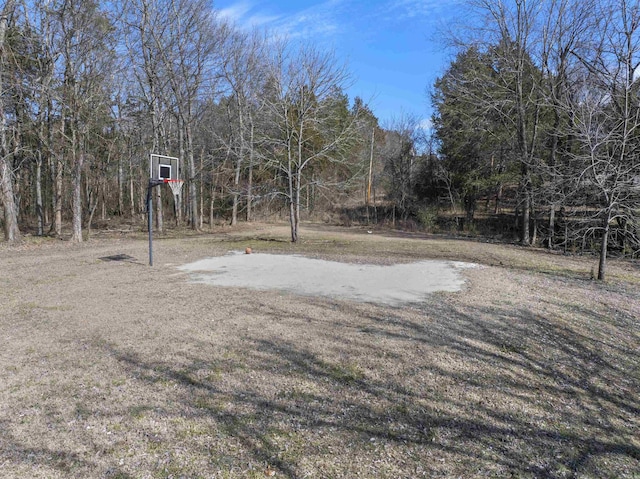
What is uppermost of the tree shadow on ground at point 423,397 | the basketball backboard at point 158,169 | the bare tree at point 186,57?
the bare tree at point 186,57

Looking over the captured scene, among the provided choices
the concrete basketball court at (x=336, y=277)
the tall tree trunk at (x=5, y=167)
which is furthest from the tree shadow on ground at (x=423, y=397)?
the tall tree trunk at (x=5, y=167)

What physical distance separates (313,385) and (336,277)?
16.9 feet

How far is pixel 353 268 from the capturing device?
10.1m

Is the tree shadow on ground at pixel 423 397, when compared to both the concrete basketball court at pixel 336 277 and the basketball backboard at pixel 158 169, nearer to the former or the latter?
the concrete basketball court at pixel 336 277

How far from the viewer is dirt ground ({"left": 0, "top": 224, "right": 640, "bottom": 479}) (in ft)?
9.12

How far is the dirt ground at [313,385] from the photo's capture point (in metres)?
2.78

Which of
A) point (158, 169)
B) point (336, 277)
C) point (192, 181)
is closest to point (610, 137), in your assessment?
point (336, 277)

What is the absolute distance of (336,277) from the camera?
8.93m

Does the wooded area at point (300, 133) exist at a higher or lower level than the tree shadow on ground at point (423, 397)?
higher

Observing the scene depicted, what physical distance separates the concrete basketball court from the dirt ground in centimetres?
62

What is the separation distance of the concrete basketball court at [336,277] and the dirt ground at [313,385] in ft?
2.04

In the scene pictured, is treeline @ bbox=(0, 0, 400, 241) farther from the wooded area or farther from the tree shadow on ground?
the tree shadow on ground

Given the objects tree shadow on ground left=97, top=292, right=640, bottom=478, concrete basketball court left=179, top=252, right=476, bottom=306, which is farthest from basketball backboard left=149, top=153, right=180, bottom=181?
tree shadow on ground left=97, top=292, right=640, bottom=478

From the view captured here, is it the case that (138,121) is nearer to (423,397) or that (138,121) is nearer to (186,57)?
(186,57)
